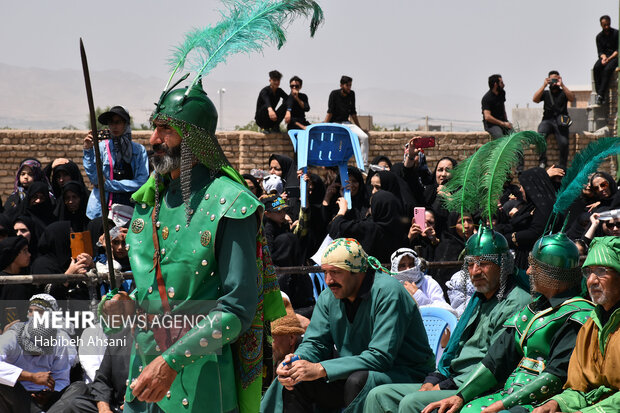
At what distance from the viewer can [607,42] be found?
52.9 ft

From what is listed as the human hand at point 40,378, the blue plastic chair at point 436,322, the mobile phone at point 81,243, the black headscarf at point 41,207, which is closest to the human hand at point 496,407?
the blue plastic chair at point 436,322

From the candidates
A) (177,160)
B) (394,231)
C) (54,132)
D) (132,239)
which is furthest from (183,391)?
(54,132)

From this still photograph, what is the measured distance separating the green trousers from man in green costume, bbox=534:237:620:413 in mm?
951

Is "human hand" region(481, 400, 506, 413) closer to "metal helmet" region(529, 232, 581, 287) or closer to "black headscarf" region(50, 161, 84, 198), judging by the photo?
"metal helmet" region(529, 232, 581, 287)

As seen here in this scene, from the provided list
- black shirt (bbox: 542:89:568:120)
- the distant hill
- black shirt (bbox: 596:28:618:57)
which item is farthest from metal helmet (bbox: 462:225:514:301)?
the distant hill

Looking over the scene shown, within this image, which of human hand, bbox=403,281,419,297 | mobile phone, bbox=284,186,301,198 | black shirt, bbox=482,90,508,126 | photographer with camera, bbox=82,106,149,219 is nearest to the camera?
human hand, bbox=403,281,419,297

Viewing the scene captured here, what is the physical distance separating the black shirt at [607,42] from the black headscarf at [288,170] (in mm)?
6634

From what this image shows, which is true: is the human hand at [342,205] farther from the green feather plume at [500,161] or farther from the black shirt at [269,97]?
the black shirt at [269,97]

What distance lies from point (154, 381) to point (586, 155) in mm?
3114

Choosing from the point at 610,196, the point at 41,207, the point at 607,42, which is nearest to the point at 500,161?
the point at 610,196

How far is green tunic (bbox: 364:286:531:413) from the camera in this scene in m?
5.41

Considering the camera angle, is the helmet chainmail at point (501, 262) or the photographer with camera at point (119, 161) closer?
the helmet chainmail at point (501, 262)

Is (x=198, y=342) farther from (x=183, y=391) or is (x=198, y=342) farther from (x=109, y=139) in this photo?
(x=109, y=139)

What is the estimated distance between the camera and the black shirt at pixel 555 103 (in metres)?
14.6
